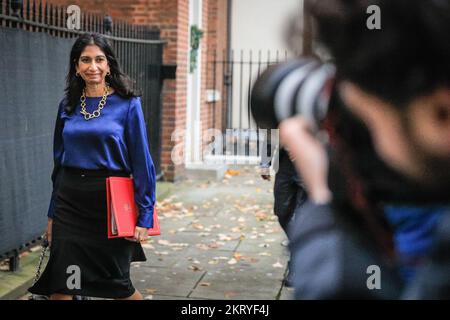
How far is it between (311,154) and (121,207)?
134 inches

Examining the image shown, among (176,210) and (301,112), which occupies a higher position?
(301,112)

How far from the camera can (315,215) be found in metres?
Answer: 1.11

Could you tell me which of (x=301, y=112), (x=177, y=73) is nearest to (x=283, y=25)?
(x=301, y=112)

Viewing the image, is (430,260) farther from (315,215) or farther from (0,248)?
(0,248)

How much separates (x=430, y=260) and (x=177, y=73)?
426 inches

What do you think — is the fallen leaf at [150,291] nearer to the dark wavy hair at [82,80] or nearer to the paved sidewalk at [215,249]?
the paved sidewalk at [215,249]

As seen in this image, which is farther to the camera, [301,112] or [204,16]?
[204,16]

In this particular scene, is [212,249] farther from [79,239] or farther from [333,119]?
[333,119]

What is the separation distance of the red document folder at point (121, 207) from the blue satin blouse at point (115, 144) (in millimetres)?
38

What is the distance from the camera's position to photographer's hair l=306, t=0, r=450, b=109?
985mm

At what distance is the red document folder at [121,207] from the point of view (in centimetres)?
439

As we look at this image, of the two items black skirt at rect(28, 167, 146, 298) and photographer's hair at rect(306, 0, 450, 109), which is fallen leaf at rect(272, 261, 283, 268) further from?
photographer's hair at rect(306, 0, 450, 109)

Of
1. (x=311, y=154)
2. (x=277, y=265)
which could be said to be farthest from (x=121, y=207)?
(x=311, y=154)

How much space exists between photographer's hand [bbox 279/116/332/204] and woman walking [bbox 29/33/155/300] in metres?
3.40
